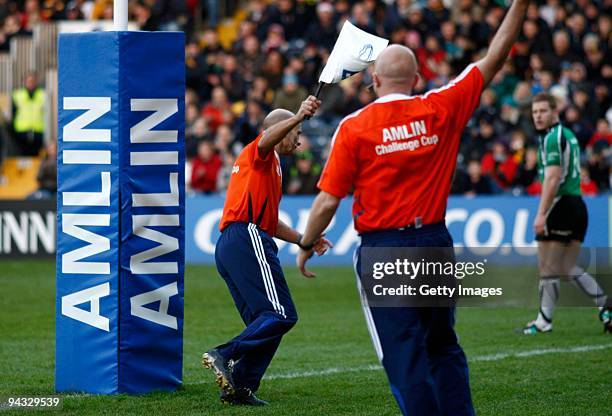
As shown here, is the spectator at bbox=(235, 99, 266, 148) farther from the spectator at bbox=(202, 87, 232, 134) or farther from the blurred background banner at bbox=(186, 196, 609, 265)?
the blurred background banner at bbox=(186, 196, 609, 265)

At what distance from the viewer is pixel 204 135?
914 inches

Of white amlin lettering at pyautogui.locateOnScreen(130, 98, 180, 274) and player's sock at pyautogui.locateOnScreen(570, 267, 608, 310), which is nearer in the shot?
white amlin lettering at pyautogui.locateOnScreen(130, 98, 180, 274)

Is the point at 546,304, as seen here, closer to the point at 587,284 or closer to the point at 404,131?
the point at 587,284

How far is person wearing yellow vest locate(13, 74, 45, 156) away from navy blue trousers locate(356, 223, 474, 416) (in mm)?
20405

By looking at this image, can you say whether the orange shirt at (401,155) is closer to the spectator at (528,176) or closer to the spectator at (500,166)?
the spectator at (528,176)

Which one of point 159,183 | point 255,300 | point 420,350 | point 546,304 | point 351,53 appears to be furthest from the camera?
point 546,304

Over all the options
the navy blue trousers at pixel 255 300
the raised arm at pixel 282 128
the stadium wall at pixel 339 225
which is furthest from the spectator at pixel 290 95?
the raised arm at pixel 282 128

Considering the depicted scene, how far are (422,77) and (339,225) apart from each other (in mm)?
4435

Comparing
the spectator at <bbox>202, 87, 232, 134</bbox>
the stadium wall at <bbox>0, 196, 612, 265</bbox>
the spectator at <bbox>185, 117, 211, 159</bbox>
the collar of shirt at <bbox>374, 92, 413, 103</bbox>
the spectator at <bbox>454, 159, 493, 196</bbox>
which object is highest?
the collar of shirt at <bbox>374, 92, 413, 103</bbox>

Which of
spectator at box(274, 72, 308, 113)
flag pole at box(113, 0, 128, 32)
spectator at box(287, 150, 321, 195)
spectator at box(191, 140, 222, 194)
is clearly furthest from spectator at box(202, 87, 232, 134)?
flag pole at box(113, 0, 128, 32)

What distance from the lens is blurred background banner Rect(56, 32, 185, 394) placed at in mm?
8898

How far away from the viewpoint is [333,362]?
36.2 ft

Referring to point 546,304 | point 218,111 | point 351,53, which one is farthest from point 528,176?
point 351,53

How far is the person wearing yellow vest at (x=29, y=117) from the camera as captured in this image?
26.1 m
